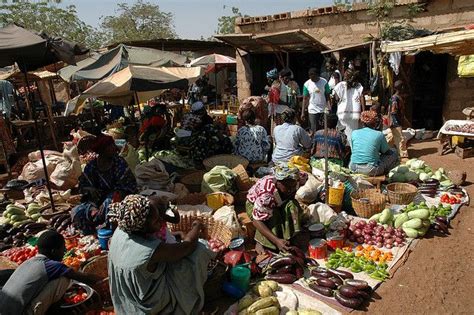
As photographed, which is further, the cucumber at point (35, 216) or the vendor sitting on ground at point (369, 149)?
the vendor sitting on ground at point (369, 149)

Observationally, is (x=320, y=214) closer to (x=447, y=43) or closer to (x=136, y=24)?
(x=447, y=43)

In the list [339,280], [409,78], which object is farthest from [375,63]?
[339,280]

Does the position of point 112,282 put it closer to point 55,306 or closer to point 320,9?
point 55,306

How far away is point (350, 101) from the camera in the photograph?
24.3ft

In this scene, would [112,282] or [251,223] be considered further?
[251,223]

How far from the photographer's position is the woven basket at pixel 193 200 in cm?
531

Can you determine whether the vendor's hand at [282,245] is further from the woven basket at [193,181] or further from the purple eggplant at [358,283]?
the woven basket at [193,181]

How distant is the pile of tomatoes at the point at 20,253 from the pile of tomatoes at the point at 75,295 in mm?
1342

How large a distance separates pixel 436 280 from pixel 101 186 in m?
3.93

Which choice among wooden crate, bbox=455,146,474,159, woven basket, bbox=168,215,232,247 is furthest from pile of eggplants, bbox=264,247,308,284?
wooden crate, bbox=455,146,474,159

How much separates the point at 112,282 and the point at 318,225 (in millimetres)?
2504

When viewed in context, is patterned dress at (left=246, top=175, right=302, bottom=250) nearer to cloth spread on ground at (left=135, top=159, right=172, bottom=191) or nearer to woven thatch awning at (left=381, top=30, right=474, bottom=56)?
cloth spread on ground at (left=135, top=159, right=172, bottom=191)

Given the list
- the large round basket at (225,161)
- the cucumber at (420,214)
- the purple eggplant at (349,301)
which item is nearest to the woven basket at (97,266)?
the purple eggplant at (349,301)

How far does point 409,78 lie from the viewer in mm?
9836
